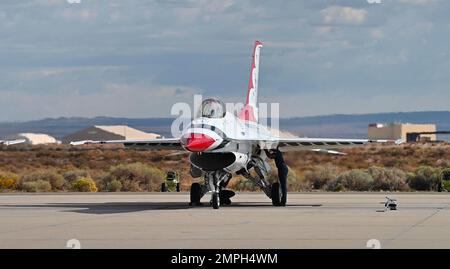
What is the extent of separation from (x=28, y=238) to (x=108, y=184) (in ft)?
115

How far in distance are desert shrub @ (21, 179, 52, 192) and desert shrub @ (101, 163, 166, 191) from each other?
127 inches

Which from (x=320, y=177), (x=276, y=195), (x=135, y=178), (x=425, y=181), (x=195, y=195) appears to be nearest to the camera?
(x=195, y=195)

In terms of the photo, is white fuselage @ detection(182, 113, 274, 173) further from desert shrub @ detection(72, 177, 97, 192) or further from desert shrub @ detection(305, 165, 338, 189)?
desert shrub @ detection(305, 165, 338, 189)

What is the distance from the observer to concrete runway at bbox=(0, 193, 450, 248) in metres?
22.3

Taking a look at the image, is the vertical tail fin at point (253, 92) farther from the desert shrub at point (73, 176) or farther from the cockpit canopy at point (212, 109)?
the desert shrub at point (73, 176)

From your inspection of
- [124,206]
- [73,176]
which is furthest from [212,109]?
[73,176]

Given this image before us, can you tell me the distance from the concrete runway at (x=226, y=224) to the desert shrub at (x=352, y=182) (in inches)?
562

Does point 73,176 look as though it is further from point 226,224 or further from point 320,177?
point 226,224

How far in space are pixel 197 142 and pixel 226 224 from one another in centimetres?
618

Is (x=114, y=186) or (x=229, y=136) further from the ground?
(x=229, y=136)

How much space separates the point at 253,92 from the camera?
4334 centimetres

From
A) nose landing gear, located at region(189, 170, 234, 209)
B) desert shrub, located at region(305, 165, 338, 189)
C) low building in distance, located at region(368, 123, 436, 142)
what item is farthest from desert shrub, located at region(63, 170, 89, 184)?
low building in distance, located at region(368, 123, 436, 142)
